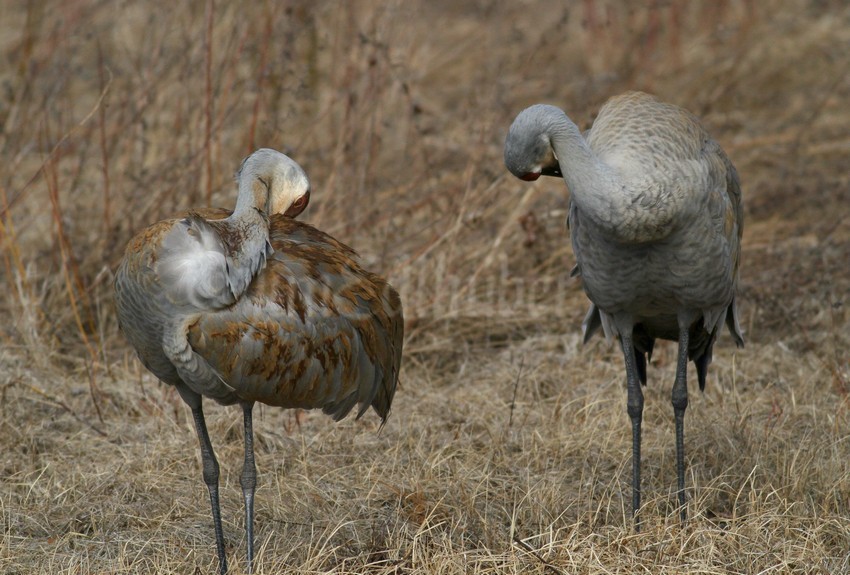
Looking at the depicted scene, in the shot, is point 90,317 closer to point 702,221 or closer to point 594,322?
point 594,322

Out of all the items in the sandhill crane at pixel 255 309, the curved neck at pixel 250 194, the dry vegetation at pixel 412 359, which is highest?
the curved neck at pixel 250 194

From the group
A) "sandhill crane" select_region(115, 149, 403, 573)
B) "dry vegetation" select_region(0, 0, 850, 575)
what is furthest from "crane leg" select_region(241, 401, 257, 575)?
"dry vegetation" select_region(0, 0, 850, 575)

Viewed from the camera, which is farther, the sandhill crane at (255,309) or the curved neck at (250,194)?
the curved neck at (250,194)

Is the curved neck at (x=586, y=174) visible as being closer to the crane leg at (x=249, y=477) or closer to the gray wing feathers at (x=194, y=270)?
the gray wing feathers at (x=194, y=270)

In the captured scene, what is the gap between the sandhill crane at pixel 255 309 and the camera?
3457 millimetres

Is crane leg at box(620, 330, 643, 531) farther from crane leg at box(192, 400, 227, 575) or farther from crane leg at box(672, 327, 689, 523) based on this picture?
crane leg at box(192, 400, 227, 575)

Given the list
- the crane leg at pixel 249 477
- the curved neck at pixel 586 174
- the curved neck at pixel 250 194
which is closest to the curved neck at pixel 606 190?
the curved neck at pixel 586 174

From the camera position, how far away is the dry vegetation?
406 cm

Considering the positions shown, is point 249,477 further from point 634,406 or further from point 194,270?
point 634,406

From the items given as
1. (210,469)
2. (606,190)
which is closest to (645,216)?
(606,190)

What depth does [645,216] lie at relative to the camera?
12.1 feet

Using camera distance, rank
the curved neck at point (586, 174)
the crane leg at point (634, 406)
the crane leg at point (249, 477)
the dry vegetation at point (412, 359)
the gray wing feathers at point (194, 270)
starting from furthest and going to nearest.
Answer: the crane leg at point (634, 406) < the dry vegetation at point (412, 359) < the crane leg at point (249, 477) < the curved neck at point (586, 174) < the gray wing feathers at point (194, 270)

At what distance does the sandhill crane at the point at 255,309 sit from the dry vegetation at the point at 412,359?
54cm

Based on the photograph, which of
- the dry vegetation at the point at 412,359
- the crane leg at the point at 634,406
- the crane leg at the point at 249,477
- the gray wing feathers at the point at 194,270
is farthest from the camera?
the crane leg at the point at 634,406
